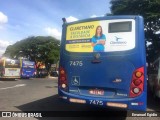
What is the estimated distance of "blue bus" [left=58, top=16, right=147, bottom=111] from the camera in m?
6.82

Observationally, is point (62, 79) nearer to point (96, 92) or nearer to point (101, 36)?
point (96, 92)

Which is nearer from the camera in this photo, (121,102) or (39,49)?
(121,102)

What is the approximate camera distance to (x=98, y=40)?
727cm

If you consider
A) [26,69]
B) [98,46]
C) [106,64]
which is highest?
[98,46]

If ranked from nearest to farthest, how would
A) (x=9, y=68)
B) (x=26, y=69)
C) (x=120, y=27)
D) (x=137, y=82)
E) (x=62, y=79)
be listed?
(x=137, y=82), (x=120, y=27), (x=62, y=79), (x=9, y=68), (x=26, y=69)

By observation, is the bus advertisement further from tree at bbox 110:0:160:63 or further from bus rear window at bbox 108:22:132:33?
bus rear window at bbox 108:22:132:33

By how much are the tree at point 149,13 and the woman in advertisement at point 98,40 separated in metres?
21.5

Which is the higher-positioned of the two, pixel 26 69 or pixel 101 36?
pixel 101 36

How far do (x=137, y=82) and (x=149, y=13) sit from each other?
2243cm

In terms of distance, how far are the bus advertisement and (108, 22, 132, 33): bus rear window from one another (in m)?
28.2

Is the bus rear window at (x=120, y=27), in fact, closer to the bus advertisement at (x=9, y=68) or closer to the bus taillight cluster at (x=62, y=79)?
the bus taillight cluster at (x=62, y=79)

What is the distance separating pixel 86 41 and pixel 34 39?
186 feet

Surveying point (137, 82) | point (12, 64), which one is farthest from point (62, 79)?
point (12, 64)

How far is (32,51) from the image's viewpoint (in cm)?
6200
